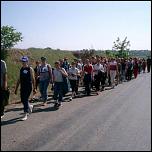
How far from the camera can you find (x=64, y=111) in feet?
42.5

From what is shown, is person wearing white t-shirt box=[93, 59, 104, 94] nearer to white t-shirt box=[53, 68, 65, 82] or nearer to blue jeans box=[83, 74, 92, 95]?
blue jeans box=[83, 74, 92, 95]

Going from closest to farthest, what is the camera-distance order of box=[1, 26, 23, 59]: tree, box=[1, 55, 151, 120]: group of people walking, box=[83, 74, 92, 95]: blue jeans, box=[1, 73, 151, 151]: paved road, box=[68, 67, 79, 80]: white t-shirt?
1. box=[1, 73, 151, 151]: paved road
2. box=[1, 55, 151, 120]: group of people walking
3. box=[68, 67, 79, 80]: white t-shirt
4. box=[83, 74, 92, 95]: blue jeans
5. box=[1, 26, 23, 59]: tree

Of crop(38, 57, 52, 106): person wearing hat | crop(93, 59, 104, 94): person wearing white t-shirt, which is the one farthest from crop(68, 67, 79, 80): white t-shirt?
crop(38, 57, 52, 106): person wearing hat

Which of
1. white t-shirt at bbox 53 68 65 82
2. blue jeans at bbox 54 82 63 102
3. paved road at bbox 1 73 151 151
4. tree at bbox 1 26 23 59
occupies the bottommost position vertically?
paved road at bbox 1 73 151 151

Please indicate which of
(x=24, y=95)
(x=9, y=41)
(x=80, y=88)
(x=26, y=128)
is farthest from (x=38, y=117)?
(x=9, y=41)

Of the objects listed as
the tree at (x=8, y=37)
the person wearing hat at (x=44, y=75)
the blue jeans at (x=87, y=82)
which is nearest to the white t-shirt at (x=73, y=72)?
the blue jeans at (x=87, y=82)

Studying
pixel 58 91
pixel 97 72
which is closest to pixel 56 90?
pixel 58 91

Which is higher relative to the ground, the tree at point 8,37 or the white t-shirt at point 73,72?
the tree at point 8,37

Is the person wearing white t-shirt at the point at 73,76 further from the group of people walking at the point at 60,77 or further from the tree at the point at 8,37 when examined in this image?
the tree at the point at 8,37

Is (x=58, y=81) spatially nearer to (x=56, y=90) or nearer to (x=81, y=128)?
(x=56, y=90)

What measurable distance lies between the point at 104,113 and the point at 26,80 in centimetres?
266

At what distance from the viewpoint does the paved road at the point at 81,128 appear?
26.9 ft

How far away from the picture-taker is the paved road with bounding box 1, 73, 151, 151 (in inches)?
322

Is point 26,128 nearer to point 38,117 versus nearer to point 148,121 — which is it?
point 38,117
